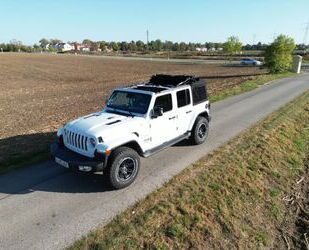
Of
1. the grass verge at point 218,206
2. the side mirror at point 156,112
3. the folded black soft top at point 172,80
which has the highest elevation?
the folded black soft top at point 172,80

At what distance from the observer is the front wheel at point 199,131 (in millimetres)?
9469

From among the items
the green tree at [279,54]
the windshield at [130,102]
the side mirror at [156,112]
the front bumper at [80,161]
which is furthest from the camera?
the green tree at [279,54]

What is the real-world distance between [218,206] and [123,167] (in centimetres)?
229

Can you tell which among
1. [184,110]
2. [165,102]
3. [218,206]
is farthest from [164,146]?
[218,206]

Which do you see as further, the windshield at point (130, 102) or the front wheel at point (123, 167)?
the windshield at point (130, 102)

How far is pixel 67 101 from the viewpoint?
18.9 meters

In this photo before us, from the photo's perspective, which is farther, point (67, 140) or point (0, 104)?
point (0, 104)

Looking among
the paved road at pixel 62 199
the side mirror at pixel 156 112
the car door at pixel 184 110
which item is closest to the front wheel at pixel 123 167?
the paved road at pixel 62 199

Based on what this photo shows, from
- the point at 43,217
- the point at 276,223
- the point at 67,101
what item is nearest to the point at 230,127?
the point at 276,223

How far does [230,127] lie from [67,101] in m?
11.0

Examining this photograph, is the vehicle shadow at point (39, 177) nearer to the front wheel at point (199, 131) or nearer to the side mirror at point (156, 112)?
the side mirror at point (156, 112)

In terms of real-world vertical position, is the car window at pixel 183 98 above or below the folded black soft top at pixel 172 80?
below

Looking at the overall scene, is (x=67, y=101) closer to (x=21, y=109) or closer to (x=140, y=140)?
(x=21, y=109)

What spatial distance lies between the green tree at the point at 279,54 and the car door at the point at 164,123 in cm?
2851
